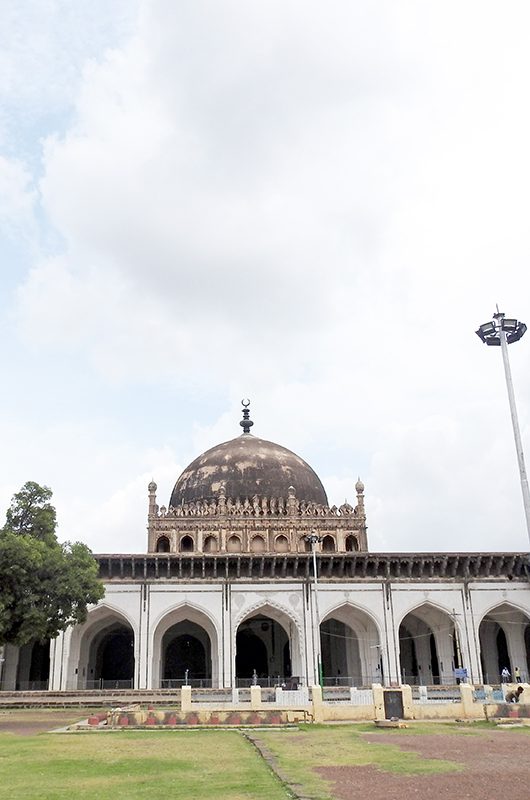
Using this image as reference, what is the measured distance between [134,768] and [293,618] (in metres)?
26.4

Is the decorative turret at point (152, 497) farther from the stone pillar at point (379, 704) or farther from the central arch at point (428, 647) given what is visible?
the stone pillar at point (379, 704)

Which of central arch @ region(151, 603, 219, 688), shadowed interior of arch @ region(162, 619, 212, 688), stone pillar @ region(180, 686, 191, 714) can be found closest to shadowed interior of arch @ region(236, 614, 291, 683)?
shadowed interior of arch @ region(162, 619, 212, 688)

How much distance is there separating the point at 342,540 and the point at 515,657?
11.7m

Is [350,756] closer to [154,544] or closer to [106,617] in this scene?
[106,617]

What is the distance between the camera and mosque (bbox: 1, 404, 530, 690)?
120 ft

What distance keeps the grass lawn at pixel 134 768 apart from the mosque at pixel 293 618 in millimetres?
19070

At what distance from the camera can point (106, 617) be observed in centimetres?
3816

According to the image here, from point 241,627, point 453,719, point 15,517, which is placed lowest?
point 453,719

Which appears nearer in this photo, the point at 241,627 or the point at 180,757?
the point at 180,757

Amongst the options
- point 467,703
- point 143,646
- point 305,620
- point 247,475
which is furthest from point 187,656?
point 467,703

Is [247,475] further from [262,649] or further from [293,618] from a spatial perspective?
[293,618]

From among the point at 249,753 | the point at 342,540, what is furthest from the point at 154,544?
the point at 249,753

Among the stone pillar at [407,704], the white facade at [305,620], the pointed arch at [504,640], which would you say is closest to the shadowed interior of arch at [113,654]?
the white facade at [305,620]

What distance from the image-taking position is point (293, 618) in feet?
122
